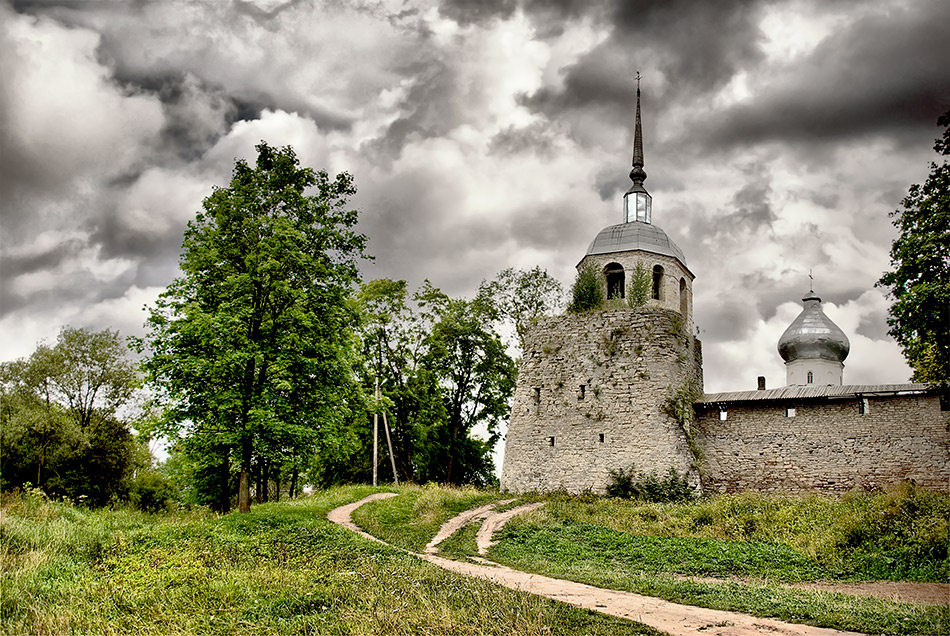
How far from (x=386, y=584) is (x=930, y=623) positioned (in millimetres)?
6964

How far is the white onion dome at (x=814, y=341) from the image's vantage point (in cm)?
3456

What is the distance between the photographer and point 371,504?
936 inches

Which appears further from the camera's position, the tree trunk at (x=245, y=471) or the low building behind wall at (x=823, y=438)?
the low building behind wall at (x=823, y=438)

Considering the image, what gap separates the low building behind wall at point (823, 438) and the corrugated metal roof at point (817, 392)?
26 millimetres

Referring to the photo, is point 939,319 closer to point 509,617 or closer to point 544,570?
point 544,570

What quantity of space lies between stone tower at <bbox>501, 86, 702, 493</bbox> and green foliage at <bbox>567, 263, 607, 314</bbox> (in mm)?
723

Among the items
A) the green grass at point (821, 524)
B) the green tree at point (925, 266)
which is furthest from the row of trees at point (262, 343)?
the green grass at point (821, 524)

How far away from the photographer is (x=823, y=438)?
A: 76.4 ft

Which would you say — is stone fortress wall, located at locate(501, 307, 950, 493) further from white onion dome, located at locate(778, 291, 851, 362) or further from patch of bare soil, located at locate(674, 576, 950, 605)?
patch of bare soil, located at locate(674, 576, 950, 605)

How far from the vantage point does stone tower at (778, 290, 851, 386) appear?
113ft

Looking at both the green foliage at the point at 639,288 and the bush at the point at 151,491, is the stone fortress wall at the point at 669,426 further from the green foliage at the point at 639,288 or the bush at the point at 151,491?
the bush at the point at 151,491

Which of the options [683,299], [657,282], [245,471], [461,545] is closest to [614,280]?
[657,282]

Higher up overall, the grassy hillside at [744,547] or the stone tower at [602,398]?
the stone tower at [602,398]

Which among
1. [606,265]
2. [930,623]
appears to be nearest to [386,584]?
[930,623]
